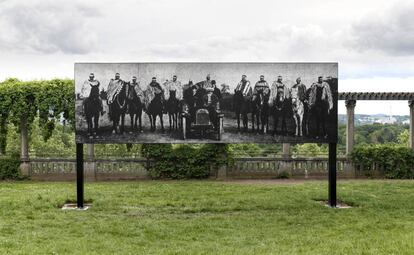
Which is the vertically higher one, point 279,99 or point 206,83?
point 206,83

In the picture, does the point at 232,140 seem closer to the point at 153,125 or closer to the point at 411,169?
the point at 153,125

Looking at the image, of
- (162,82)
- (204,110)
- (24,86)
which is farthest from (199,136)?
(24,86)

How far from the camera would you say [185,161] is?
2417 cm

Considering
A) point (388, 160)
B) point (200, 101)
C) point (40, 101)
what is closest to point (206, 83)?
point (200, 101)

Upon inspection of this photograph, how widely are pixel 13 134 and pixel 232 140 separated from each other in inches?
1048

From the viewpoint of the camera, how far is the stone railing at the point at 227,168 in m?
24.3

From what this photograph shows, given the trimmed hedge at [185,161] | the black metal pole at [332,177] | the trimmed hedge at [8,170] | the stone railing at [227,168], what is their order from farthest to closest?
the stone railing at [227,168] < the trimmed hedge at [8,170] < the trimmed hedge at [185,161] < the black metal pole at [332,177]

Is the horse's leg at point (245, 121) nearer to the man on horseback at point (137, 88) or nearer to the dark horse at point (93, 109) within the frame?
the man on horseback at point (137, 88)

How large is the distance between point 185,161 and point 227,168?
1812mm

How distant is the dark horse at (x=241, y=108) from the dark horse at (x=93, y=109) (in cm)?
368

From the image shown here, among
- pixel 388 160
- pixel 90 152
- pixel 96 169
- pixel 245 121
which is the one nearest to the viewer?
pixel 245 121

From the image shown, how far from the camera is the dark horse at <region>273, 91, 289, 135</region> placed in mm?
15898

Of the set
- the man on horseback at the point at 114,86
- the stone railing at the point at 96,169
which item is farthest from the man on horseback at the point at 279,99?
the stone railing at the point at 96,169

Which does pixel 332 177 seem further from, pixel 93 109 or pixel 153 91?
pixel 93 109
